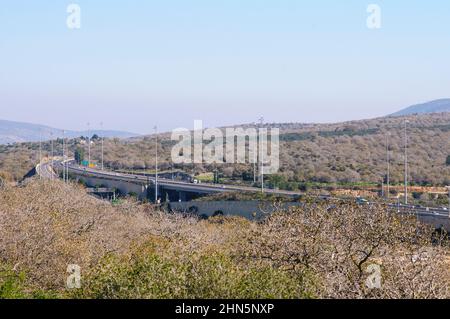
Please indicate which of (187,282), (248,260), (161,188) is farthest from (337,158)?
(187,282)

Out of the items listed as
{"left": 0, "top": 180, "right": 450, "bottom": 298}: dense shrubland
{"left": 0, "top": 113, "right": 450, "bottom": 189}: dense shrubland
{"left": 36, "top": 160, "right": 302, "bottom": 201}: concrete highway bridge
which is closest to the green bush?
{"left": 0, "top": 180, "right": 450, "bottom": 298}: dense shrubland

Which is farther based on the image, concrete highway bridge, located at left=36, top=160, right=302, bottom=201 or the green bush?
concrete highway bridge, located at left=36, top=160, right=302, bottom=201

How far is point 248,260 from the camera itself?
58.7ft

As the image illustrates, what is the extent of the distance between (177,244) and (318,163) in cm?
5807

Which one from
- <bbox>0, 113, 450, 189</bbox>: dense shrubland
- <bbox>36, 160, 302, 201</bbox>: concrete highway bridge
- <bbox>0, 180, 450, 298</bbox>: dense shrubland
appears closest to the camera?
<bbox>0, 180, 450, 298</bbox>: dense shrubland

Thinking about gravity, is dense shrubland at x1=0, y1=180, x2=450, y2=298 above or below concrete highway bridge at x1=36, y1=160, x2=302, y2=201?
above

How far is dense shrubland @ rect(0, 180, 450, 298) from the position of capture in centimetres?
1378

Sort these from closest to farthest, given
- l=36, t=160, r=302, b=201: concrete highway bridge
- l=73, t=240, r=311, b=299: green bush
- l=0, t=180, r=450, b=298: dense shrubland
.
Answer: l=73, t=240, r=311, b=299: green bush < l=0, t=180, r=450, b=298: dense shrubland < l=36, t=160, r=302, b=201: concrete highway bridge

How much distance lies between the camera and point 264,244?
18.1 m

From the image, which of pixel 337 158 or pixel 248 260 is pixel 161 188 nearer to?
pixel 337 158

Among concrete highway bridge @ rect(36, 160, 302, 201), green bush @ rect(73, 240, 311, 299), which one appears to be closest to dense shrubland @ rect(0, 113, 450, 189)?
concrete highway bridge @ rect(36, 160, 302, 201)

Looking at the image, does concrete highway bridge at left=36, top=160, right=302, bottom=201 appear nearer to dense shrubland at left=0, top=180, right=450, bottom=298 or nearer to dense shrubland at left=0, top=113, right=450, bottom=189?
dense shrubland at left=0, top=113, right=450, bottom=189
